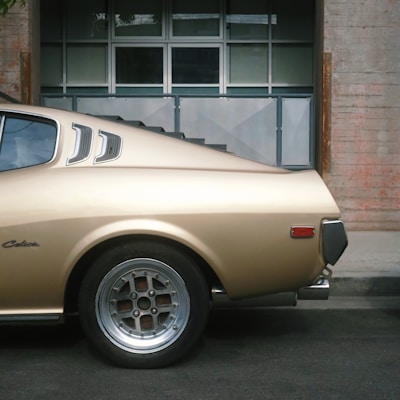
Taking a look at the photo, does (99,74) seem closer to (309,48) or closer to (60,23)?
(60,23)

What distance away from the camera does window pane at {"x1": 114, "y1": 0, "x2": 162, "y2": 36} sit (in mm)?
12992

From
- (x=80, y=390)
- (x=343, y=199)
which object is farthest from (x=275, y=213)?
(x=343, y=199)

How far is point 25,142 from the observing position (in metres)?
4.98

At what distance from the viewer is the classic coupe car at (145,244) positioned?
468 cm

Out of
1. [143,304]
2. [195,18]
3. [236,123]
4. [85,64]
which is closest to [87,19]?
[85,64]

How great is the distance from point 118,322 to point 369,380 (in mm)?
1534

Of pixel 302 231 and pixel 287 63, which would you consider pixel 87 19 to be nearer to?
pixel 287 63

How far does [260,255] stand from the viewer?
15.6ft

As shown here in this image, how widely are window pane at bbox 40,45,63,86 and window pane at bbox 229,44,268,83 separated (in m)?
2.89

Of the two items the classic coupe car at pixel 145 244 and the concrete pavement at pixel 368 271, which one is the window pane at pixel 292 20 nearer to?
the concrete pavement at pixel 368 271

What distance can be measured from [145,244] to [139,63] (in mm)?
8786

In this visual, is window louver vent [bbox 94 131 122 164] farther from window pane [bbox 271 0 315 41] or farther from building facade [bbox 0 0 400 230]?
window pane [bbox 271 0 315 41]

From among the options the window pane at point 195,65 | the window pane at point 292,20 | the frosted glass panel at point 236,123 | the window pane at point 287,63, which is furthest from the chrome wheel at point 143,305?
the window pane at point 292,20

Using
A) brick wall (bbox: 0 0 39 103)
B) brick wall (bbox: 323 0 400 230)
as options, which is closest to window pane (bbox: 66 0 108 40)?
brick wall (bbox: 0 0 39 103)
